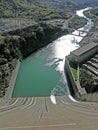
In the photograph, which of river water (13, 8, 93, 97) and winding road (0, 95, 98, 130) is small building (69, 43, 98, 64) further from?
winding road (0, 95, 98, 130)

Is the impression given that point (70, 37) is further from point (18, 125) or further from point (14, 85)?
point (18, 125)

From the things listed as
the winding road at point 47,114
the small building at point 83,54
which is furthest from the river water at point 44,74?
the winding road at point 47,114

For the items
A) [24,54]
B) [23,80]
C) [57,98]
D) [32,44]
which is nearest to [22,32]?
[32,44]

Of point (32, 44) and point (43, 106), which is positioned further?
point (32, 44)

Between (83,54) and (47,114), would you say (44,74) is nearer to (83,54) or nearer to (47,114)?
(83,54)

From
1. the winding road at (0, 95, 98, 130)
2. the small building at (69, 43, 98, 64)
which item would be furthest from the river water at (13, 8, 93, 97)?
the winding road at (0, 95, 98, 130)

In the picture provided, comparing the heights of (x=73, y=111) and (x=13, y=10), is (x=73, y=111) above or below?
above

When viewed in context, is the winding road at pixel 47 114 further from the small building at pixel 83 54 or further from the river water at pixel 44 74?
the small building at pixel 83 54

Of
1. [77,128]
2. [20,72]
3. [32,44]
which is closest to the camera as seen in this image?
[77,128]
